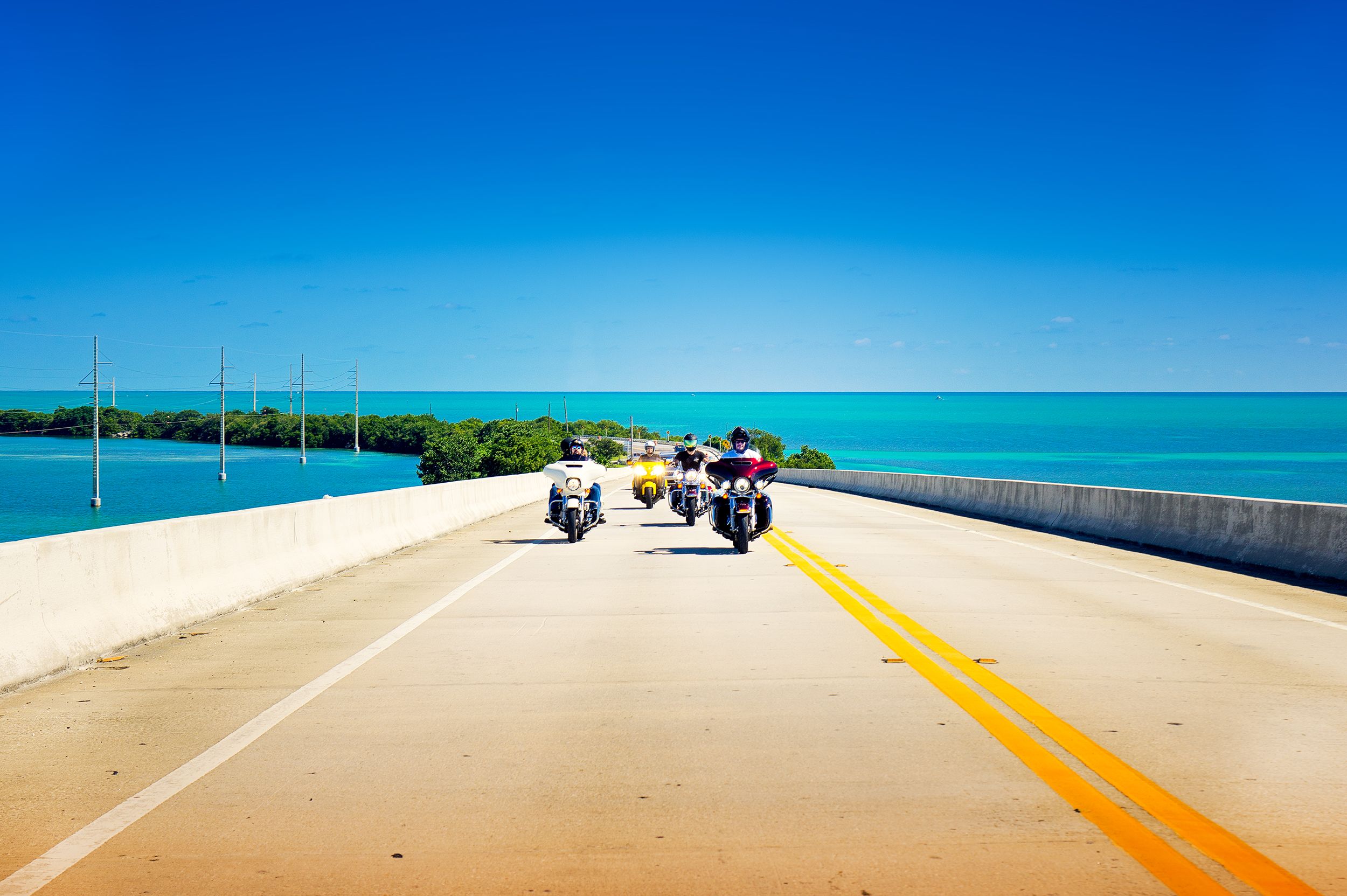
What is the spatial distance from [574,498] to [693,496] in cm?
474

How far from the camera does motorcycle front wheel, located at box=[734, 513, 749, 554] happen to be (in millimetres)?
16609

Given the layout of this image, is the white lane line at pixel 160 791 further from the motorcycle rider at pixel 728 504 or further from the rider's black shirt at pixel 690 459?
the rider's black shirt at pixel 690 459

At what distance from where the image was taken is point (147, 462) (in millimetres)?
177500

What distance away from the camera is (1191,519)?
17297mm

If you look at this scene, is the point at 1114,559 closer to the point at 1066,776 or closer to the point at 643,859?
the point at 1066,776

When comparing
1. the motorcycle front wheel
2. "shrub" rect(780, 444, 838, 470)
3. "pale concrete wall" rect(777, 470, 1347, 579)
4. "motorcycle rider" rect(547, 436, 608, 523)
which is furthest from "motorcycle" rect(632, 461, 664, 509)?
"shrub" rect(780, 444, 838, 470)

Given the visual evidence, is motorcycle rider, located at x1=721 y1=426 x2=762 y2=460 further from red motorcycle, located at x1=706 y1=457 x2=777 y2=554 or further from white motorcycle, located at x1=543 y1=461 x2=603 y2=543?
white motorcycle, located at x1=543 y1=461 x2=603 y2=543

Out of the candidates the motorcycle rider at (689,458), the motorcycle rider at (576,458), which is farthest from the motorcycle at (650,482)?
the motorcycle rider at (576,458)

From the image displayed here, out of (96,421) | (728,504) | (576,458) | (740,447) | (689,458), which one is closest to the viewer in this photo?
(728,504)

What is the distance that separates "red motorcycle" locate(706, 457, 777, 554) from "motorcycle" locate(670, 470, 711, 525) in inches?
218

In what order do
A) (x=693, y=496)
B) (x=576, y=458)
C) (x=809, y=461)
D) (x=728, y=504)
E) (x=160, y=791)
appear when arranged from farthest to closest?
(x=809, y=461) < (x=693, y=496) < (x=576, y=458) < (x=728, y=504) < (x=160, y=791)

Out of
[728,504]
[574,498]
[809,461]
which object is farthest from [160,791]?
[809,461]

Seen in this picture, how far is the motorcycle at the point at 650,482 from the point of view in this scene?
28.2 m

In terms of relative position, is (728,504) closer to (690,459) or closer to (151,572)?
(690,459)
